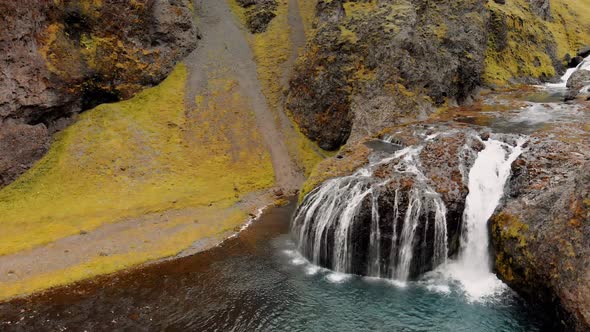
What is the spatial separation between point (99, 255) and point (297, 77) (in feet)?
118

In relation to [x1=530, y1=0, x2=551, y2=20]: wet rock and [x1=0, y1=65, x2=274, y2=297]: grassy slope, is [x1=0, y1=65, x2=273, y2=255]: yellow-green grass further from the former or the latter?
[x1=530, y1=0, x2=551, y2=20]: wet rock

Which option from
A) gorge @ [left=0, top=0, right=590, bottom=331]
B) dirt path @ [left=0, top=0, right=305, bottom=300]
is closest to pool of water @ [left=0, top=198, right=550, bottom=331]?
gorge @ [left=0, top=0, right=590, bottom=331]

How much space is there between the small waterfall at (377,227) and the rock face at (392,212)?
62 millimetres

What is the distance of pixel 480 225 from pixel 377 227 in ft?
21.7

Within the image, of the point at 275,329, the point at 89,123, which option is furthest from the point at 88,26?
the point at 275,329

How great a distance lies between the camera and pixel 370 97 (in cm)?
4800

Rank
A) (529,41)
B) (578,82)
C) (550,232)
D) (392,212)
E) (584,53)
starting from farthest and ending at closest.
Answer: (584,53) → (529,41) → (578,82) → (392,212) → (550,232)

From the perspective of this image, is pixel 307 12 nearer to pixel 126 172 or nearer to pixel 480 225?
pixel 126 172

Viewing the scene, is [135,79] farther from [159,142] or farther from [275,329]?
[275,329]

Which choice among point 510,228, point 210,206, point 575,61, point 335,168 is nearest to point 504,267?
point 510,228

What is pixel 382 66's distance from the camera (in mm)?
48906

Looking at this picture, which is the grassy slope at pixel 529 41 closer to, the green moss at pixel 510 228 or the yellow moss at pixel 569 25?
the yellow moss at pixel 569 25

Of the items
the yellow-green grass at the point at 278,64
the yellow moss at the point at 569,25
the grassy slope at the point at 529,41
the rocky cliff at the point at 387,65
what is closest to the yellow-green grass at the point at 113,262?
the yellow-green grass at the point at 278,64

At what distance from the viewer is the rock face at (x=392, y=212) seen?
26438 millimetres
